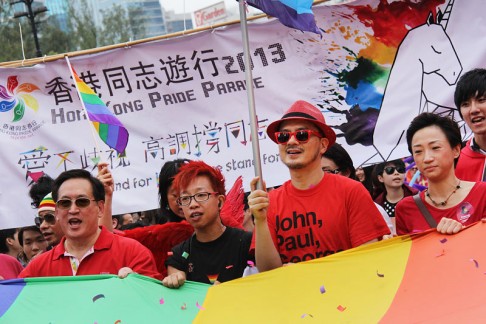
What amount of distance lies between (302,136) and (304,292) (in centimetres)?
75

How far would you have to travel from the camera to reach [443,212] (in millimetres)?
4227

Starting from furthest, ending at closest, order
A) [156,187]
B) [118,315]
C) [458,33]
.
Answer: [156,187]
[458,33]
[118,315]

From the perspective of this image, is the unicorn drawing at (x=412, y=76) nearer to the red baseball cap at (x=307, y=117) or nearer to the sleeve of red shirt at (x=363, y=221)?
the red baseball cap at (x=307, y=117)

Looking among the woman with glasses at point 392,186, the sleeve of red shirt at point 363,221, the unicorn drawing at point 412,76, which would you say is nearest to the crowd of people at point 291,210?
the sleeve of red shirt at point 363,221

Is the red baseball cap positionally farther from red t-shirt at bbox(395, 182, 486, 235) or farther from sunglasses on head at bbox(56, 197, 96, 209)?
sunglasses on head at bbox(56, 197, 96, 209)

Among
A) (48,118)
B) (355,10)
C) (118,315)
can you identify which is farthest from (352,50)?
(118,315)

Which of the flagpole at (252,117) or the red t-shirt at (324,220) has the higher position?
the flagpole at (252,117)

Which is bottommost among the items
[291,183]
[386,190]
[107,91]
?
[386,190]

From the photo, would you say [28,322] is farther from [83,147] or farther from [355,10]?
[355,10]

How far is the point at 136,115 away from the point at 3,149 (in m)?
1.01

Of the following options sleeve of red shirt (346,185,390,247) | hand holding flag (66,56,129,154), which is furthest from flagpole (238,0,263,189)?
hand holding flag (66,56,129,154)

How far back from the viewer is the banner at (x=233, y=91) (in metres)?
6.05

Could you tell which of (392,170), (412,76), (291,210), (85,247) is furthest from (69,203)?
(392,170)

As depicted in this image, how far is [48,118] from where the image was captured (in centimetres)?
654
